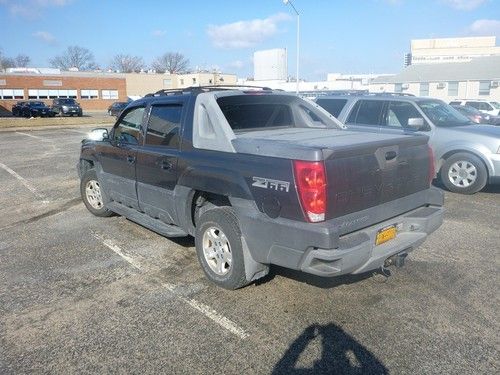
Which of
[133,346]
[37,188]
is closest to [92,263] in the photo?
[133,346]

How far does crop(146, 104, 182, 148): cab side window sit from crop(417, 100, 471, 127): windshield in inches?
216

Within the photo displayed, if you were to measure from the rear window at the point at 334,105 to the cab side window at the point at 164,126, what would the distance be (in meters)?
4.66

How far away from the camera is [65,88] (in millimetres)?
59438

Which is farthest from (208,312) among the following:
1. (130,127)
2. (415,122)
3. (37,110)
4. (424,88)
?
(424,88)

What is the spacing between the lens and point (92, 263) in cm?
471

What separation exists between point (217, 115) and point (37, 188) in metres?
6.37

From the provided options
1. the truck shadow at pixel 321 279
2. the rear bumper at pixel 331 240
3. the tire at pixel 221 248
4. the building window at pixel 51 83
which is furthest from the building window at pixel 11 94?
the rear bumper at pixel 331 240

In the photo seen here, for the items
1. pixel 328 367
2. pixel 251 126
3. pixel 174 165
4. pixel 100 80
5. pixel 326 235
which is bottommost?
Answer: pixel 328 367

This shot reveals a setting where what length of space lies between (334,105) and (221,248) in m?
5.59

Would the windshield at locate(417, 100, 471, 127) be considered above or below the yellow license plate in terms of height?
above

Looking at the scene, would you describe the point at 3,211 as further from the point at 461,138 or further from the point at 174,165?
the point at 461,138

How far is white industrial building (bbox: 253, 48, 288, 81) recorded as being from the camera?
53.8 metres

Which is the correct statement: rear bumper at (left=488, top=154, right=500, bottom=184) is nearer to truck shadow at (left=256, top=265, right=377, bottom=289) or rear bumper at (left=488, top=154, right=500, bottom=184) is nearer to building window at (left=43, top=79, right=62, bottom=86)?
truck shadow at (left=256, top=265, right=377, bottom=289)

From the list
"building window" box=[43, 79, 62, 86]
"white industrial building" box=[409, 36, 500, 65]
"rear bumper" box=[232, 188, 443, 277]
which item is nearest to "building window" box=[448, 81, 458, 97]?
"rear bumper" box=[232, 188, 443, 277]
